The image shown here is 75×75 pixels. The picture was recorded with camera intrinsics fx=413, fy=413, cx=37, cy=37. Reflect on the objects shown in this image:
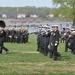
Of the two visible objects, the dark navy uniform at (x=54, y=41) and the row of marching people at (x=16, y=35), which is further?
the row of marching people at (x=16, y=35)

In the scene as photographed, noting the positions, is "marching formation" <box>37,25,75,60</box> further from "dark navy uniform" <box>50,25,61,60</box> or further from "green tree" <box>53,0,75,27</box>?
"green tree" <box>53,0,75,27</box>

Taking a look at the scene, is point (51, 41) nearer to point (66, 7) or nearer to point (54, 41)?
point (54, 41)

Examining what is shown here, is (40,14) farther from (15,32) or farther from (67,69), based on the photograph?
(67,69)

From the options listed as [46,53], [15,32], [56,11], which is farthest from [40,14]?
[46,53]

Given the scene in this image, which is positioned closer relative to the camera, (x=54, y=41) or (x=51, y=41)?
(x=54, y=41)

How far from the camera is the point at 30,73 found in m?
15.9

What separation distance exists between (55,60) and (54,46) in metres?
0.73

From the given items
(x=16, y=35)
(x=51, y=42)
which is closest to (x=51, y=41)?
(x=51, y=42)

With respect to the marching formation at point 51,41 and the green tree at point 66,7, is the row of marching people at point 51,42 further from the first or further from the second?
the green tree at point 66,7

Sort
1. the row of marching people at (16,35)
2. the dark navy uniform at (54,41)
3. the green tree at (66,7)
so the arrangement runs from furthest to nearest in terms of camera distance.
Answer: the green tree at (66,7)
the row of marching people at (16,35)
the dark navy uniform at (54,41)

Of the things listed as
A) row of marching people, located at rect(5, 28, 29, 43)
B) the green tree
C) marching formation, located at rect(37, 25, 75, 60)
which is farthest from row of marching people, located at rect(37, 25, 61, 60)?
the green tree

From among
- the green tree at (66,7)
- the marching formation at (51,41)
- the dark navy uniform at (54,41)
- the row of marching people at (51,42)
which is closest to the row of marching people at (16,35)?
the marching formation at (51,41)

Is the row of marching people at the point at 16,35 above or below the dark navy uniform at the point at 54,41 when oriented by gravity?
below

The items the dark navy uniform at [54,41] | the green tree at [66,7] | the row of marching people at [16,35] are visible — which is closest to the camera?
the dark navy uniform at [54,41]
